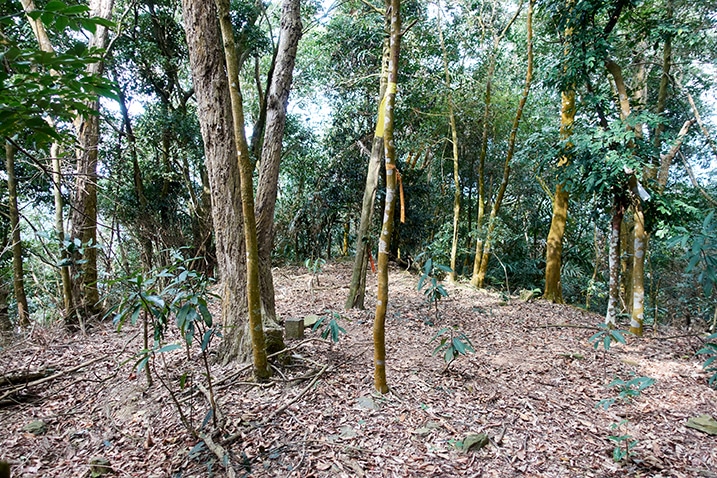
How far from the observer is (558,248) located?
756 centimetres

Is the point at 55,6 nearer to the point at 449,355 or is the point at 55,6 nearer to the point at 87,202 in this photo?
the point at 449,355

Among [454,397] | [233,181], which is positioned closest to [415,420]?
[454,397]

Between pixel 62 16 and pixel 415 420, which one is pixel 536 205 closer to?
pixel 415 420

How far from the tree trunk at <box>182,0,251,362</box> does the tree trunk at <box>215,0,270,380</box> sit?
50cm

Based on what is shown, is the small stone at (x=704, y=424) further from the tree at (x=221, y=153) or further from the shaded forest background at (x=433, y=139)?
the tree at (x=221, y=153)

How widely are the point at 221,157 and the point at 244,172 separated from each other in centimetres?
78

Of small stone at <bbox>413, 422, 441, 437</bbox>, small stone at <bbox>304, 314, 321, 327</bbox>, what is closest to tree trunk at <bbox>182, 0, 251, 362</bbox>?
small stone at <bbox>304, 314, 321, 327</bbox>

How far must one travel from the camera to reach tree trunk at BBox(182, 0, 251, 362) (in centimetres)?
315

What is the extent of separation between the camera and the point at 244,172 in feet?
8.55

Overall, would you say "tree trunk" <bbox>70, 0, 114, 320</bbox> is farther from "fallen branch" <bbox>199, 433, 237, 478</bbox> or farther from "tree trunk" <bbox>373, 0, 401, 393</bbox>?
"tree trunk" <bbox>373, 0, 401, 393</bbox>

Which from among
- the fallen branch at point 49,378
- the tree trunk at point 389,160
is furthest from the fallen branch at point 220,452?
the fallen branch at point 49,378

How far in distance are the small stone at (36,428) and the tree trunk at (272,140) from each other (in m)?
1.77

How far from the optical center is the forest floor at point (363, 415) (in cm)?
244

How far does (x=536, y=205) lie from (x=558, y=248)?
11.7ft
